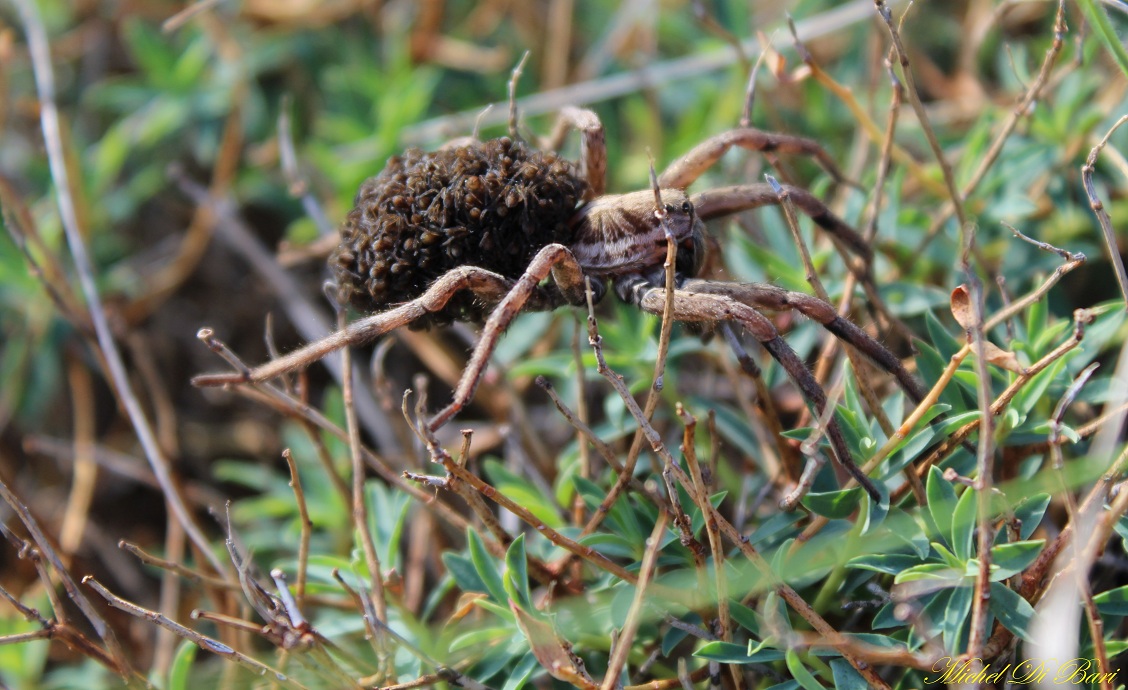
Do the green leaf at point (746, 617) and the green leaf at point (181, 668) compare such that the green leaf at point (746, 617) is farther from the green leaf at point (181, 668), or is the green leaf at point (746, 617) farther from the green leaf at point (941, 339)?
the green leaf at point (181, 668)

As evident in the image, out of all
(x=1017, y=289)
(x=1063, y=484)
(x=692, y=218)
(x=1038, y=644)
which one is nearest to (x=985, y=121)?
(x=1017, y=289)

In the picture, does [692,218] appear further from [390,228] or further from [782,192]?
[390,228]

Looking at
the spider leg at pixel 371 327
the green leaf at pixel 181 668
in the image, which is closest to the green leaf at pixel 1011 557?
the spider leg at pixel 371 327

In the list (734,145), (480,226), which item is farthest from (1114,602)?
(480,226)

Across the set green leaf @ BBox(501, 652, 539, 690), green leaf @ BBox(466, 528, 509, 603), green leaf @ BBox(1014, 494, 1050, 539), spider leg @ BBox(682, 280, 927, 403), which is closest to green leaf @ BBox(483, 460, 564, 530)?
green leaf @ BBox(466, 528, 509, 603)

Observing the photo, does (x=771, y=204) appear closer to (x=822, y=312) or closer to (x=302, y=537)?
(x=822, y=312)

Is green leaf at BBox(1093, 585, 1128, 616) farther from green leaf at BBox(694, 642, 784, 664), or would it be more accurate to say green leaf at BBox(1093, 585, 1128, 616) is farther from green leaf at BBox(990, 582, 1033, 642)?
green leaf at BBox(694, 642, 784, 664)

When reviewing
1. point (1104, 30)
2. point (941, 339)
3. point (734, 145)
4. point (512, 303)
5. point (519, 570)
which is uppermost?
point (1104, 30)
